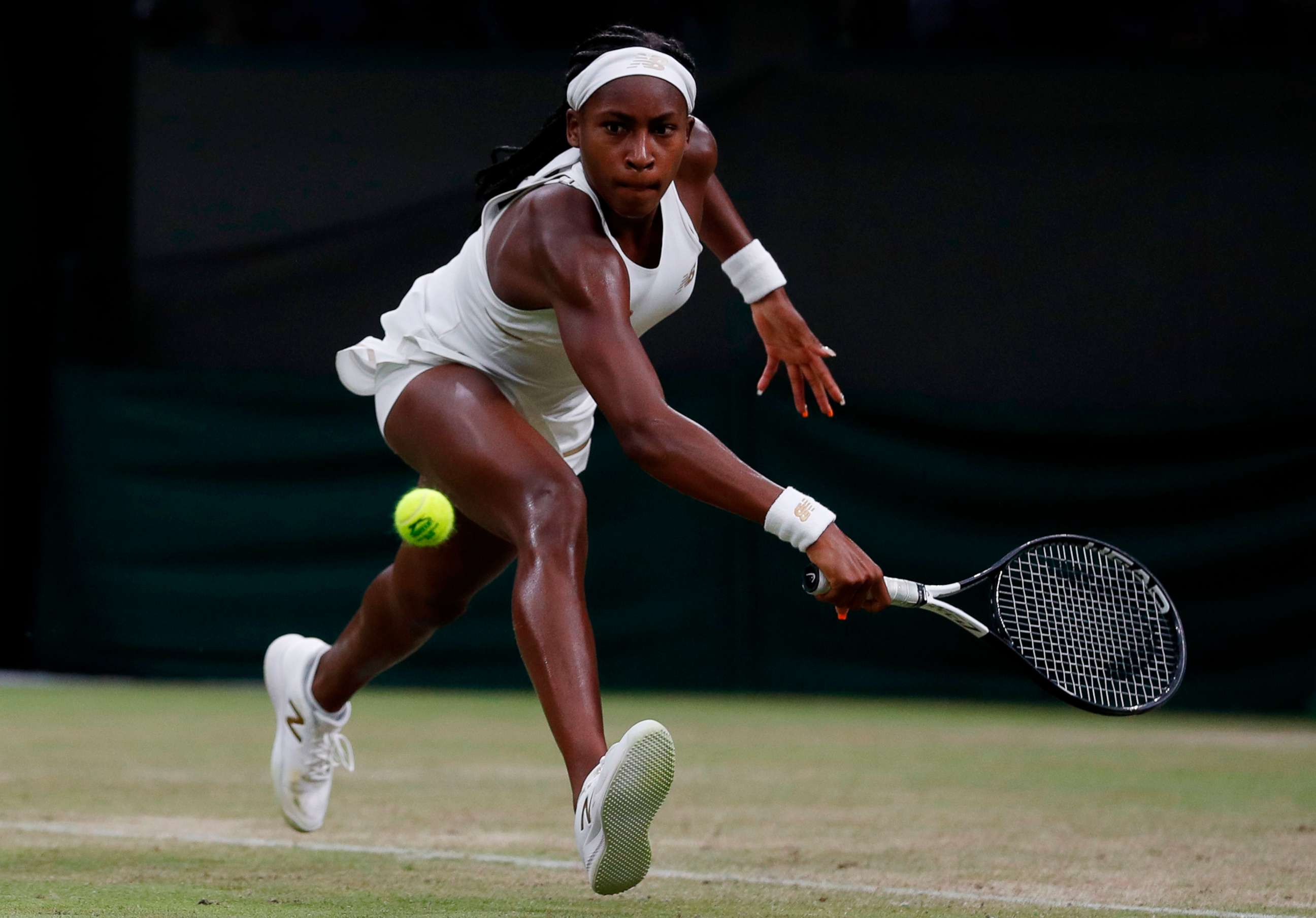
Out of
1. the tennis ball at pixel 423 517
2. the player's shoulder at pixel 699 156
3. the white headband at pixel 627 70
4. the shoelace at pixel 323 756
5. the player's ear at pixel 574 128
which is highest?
the white headband at pixel 627 70

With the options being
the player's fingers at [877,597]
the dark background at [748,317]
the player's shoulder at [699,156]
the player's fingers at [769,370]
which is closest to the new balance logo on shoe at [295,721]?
the player's fingers at [769,370]

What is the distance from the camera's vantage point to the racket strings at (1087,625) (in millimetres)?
3416

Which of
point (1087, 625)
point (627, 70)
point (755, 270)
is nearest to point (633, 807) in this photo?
point (1087, 625)

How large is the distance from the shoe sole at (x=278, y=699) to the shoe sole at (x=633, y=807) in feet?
4.65

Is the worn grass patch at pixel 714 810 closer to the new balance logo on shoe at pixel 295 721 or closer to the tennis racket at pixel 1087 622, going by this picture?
the new balance logo on shoe at pixel 295 721

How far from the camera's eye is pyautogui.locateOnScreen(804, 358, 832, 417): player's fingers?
402 centimetres

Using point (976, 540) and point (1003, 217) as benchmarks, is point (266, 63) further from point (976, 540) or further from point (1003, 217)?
point (976, 540)

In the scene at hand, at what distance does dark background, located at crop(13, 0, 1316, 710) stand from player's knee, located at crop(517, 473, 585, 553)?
5.03 m

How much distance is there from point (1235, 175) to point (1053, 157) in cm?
87

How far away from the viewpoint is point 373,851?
162 inches

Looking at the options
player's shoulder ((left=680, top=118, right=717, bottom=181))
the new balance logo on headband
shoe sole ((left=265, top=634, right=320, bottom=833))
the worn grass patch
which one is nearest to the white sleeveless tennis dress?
player's shoulder ((left=680, top=118, right=717, bottom=181))

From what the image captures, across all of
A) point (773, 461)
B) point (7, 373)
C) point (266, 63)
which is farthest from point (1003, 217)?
point (7, 373)

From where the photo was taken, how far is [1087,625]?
11.4 feet

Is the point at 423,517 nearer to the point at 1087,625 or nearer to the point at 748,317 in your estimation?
the point at 1087,625
